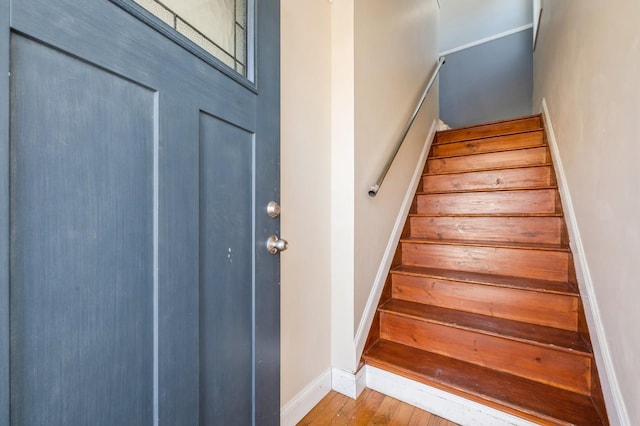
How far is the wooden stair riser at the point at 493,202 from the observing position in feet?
5.86

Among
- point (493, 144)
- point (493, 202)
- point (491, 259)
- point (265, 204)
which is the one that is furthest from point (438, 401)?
point (493, 144)

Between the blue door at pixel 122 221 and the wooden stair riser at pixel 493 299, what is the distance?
117 cm

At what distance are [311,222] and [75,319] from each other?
36.3 inches

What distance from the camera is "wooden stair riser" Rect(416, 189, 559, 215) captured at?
1.79m

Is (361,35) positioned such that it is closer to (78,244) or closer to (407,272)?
(407,272)

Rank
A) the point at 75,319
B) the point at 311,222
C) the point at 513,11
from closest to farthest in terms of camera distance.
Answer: the point at 75,319, the point at 311,222, the point at 513,11

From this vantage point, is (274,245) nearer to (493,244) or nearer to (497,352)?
(497,352)

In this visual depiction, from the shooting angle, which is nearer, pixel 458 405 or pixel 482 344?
pixel 458 405

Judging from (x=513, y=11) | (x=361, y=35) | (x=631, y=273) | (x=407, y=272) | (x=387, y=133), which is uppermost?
(x=513, y=11)

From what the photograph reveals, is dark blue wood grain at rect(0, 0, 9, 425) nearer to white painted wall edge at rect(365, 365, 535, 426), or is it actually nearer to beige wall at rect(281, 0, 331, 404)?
beige wall at rect(281, 0, 331, 404)

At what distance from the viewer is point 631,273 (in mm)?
794

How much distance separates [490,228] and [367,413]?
1.32 metres

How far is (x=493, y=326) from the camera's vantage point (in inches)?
53.3

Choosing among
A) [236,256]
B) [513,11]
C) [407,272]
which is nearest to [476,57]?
[513,11]
